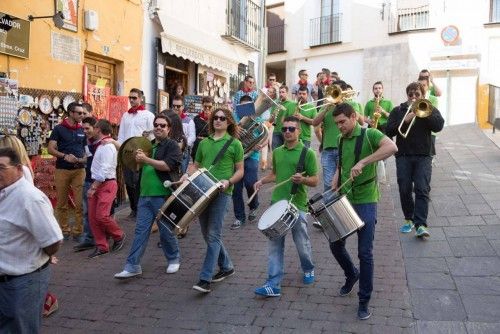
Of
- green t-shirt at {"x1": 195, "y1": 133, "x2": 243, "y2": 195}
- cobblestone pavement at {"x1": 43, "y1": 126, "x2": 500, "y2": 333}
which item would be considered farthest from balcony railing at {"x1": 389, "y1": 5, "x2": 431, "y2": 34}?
green t-shirt at {"x1": 195, "y1": 133, "x2": 243, "y2": 195}

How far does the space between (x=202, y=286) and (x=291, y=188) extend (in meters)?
1.26

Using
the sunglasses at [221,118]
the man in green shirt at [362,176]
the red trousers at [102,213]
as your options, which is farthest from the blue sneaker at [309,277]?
the red trousers at [102,213]

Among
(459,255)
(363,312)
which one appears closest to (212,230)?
(363,312)

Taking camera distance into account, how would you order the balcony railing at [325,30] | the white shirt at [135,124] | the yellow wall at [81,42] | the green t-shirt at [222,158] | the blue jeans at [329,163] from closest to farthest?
the green t-shirt at [222,158] < the blue jeans at [329,163] < the yellow wall at [81,42] < the white shirt at [135,124] < the balcony railing at [325,30]

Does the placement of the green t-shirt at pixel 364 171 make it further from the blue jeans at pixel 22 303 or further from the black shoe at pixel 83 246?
the black shoe at pixel 83 246

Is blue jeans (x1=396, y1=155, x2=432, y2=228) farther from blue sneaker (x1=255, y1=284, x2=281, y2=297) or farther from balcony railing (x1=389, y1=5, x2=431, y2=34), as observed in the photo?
balcony railing (x1=389, y1=5, x2=431, y2=34)

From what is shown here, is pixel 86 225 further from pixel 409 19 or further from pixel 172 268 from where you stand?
pixel 409 19

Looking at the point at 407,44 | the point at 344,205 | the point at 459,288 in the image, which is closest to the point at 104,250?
the point at 344,205

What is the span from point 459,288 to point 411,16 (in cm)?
→ 1921

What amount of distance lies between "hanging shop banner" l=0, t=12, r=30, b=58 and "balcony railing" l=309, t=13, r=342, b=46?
18682 mm

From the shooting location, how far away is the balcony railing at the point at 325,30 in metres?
24.6

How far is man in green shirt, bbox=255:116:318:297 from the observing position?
506 centimetres

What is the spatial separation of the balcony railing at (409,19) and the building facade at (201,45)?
303 inches

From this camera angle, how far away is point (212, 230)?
5293 mm
